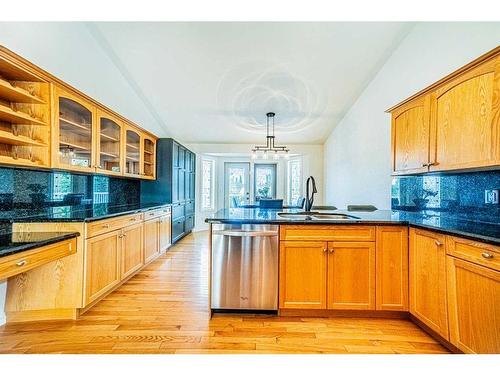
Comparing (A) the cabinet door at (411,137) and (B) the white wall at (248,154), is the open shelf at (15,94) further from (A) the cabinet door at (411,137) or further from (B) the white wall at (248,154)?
(B) the white wall at (248,154)

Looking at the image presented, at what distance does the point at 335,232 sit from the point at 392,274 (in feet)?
1.93

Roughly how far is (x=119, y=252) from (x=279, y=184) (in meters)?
4.89

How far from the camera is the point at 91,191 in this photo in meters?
3.40

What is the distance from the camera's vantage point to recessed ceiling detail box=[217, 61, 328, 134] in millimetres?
3949

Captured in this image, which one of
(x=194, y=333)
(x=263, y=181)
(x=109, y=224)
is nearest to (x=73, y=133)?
(x=109, y=224)

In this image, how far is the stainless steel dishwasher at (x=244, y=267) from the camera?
2.25 meters

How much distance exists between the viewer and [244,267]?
89.3 inches

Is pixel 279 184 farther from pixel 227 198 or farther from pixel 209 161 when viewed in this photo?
pixel 209 161

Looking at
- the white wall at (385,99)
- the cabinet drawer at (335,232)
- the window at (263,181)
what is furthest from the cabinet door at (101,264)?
the window at (263,181)

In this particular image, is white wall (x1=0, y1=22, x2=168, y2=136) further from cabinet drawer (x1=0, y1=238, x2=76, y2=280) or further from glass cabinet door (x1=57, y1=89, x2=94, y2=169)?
cabinet drawer (x1=0, y1=238, x2=76, y2=280)

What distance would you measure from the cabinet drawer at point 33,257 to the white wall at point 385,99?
12.0 feet

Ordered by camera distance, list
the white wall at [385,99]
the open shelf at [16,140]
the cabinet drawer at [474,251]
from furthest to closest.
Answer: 1. the white wall at [385,99]
2. the open shelf at [16,140]
3. the cabinet drawer at [474,251]

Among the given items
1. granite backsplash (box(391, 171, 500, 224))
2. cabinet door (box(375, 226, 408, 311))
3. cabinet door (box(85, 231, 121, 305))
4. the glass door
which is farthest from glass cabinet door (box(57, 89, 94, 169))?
the glass door

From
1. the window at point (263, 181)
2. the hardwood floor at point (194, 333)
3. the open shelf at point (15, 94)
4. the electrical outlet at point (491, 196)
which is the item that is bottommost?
the hardwood floor at point (194, 333)
